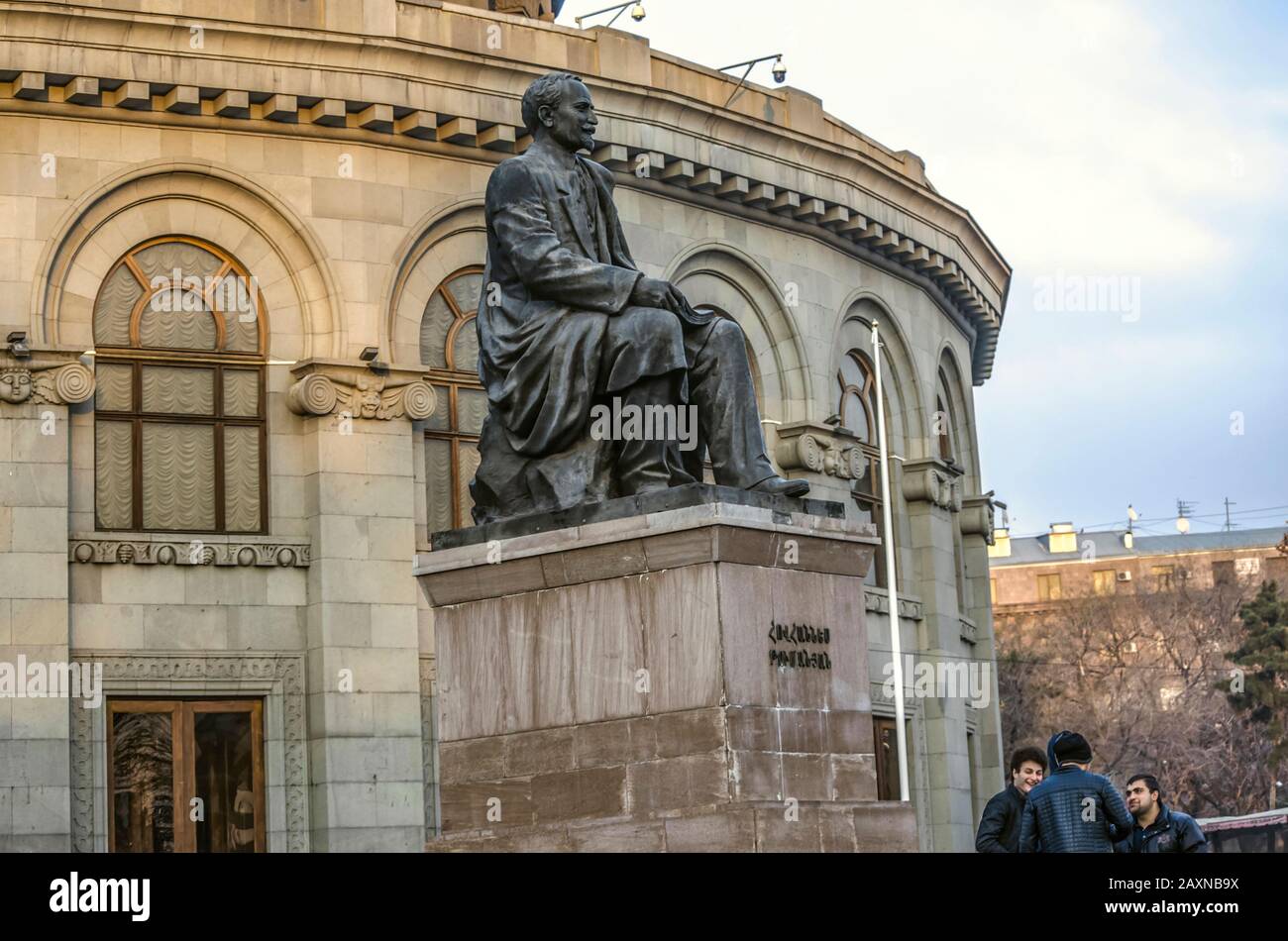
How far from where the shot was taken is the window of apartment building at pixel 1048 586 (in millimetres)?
102062

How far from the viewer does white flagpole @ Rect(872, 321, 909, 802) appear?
3164 centimetres

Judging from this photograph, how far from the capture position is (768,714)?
41.4 feet

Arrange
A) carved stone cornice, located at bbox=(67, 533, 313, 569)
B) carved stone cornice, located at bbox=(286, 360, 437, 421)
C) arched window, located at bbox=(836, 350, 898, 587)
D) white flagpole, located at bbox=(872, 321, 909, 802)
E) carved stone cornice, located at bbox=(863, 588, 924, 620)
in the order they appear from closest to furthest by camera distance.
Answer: carved stone cornice, located at bbox=(67, 533, 313, 569), carved stone cornice, located at bbox=(286, 360, 437, 421), white flagpole, located at bbox=(872, 321, 909, 802), carved stone cornice, located at bbox=(863, 588, 924, 620), arched window, located at bbox=(836, 350, 898, 587)

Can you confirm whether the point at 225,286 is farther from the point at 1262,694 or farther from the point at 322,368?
the point at 1262,694

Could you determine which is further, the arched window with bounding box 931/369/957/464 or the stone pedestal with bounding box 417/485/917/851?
the arched window with bounding box 931/369/957/464

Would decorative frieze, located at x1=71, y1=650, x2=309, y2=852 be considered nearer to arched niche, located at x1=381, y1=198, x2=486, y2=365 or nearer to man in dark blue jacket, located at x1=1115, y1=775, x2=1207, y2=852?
arched niche, located at x1=381, y1=198, x2=486, y2=365

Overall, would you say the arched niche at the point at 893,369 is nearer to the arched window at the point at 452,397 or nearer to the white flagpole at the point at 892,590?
the white flagpole at the point at 892,590

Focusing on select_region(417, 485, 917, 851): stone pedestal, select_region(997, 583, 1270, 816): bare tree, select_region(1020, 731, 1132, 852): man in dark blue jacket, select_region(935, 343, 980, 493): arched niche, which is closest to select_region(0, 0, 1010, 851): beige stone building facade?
select_region(935, 343, 980, 493): arched niche

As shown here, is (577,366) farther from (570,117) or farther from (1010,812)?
(1010,812)

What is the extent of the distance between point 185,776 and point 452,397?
19.1 feet

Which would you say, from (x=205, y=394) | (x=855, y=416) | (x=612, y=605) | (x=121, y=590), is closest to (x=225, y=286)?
(x=205, y=394)

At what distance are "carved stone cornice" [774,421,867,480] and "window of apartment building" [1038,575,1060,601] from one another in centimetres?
7031

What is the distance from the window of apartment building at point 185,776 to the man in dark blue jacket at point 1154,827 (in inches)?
557

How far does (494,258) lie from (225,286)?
1293cm
